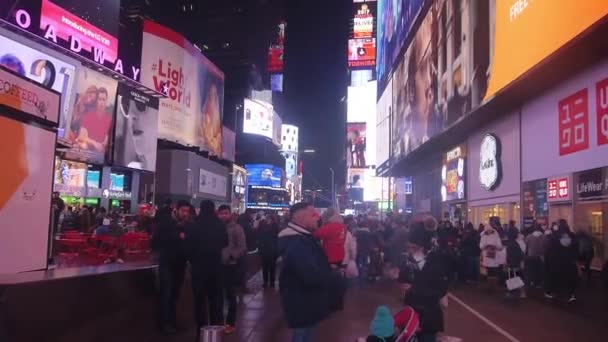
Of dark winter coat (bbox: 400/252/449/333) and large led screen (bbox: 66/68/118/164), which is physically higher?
large led screen (bbox: 66/68/118/164)

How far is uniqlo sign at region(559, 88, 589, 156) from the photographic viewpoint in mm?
15648

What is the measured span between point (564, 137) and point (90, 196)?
23.1 m

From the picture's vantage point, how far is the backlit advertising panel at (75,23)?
78.5 feet

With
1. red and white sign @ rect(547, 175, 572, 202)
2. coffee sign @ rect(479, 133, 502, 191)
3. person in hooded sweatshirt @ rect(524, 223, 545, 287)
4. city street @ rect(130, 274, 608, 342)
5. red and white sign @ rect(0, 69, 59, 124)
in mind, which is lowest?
city street @ rect(130, 274, 608, 342)

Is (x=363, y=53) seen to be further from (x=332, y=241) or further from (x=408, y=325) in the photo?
(x=408, y=325)

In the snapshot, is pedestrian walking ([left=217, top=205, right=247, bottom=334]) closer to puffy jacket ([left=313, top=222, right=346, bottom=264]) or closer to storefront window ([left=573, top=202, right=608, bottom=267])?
puffy jacket ([left=313, top=222, right=346, bottom=264])

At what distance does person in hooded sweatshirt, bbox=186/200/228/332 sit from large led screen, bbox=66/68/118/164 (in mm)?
21070

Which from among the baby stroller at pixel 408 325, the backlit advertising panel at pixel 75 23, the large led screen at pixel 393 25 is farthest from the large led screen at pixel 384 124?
the baby stroller at pixel 408 325

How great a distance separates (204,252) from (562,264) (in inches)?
364

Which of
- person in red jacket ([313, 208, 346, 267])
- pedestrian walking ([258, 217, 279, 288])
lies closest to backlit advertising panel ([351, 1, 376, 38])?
pedestrian walking ([258, 217, 279, 288])

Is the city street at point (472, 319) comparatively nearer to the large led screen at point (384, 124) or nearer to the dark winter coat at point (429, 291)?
the dark winter coat at point (429, 291)

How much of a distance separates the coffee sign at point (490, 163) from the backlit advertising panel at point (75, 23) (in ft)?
61.9

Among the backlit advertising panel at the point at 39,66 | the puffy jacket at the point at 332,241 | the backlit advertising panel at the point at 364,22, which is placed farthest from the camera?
the backlit advertising panel at the point at 364,22

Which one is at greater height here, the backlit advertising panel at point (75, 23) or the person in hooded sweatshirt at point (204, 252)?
the backlit advertising panel at point (75, 23)
